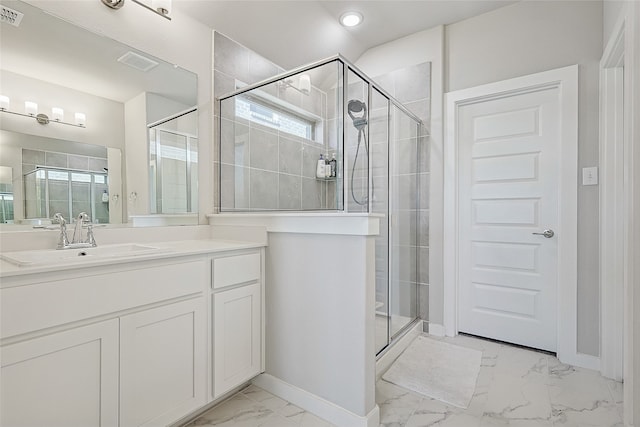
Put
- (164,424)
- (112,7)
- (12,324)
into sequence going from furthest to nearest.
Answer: (112,7), (164,424), (12,324)

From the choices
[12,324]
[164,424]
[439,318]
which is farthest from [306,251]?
[439,318]

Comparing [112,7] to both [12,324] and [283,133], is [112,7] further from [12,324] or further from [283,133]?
[12,324]

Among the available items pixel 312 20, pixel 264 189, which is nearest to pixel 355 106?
pixel 264 189

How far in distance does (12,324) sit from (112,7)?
1.56 meters

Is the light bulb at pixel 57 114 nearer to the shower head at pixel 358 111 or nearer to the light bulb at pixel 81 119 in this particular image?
the light bulb at pixel 81 119

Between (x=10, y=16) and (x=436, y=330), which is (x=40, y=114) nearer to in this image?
(x=10, y=16)

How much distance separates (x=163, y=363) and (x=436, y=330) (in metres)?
2.07

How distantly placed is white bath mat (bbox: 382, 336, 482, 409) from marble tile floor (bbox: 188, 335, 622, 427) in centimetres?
5

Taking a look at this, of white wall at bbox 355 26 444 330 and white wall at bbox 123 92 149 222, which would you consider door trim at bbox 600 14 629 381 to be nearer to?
white wall at bbox 355 26 444 330

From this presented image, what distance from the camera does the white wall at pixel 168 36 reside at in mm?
1574

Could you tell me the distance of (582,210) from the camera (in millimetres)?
2105

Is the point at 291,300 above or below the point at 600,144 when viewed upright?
below

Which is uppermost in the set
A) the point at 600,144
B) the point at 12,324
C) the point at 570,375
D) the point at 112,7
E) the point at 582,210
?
the point at 112,7

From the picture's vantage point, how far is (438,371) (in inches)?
79.4
